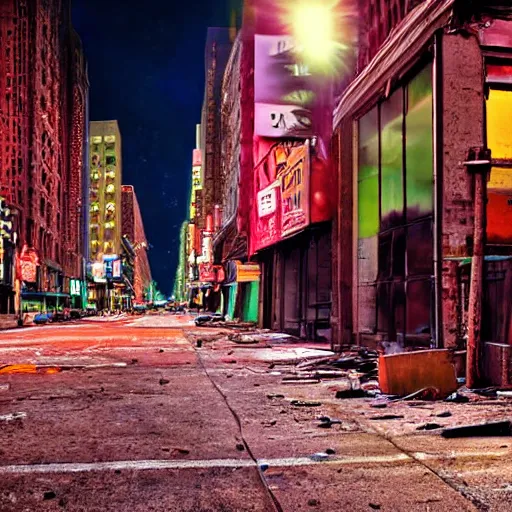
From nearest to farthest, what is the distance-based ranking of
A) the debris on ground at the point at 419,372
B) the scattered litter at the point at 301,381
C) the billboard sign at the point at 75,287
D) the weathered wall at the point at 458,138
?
the debris on ground at the point at 419,372 < the scattered litter at the point at 301,381 < the weathered wall at the point at 458,138 < the billboard sign at the point at 75,287

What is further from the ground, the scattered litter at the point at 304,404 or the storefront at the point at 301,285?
the storefront at the point at 301,285

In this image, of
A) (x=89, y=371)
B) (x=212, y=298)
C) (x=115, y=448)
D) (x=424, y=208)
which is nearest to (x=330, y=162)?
(x=424, y=208)

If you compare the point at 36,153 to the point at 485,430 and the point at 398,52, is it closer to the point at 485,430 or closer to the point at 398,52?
the point at 398,52

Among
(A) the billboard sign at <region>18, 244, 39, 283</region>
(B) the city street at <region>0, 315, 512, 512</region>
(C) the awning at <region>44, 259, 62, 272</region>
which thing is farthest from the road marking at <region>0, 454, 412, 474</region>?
(C) the awning at <region>44, 259, 62, 272</region>

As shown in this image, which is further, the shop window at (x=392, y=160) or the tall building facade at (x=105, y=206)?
the tall building facade at (x=105, y=206)

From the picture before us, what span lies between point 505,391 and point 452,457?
13.2 ft

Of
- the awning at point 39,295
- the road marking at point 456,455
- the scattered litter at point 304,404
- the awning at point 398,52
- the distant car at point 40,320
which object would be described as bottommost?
the distant car at point 40,320

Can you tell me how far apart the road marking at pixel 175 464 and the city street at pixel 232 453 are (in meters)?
0.02

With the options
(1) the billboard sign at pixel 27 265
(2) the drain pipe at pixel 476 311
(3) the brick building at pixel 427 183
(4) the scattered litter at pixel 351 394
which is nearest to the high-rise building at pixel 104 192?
(1) the billboard sign at pixel 27 265

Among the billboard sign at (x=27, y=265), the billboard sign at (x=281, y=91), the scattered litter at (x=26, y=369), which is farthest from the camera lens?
the billboard sign at (x=27, y=265)

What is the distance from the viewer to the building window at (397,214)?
1315 centimetres

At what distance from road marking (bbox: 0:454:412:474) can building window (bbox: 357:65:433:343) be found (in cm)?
754

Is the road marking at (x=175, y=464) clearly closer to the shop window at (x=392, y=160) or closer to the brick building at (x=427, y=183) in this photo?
the brick building at (x=427, y=183)

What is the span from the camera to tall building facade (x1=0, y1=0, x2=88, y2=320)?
76062 millimetres
